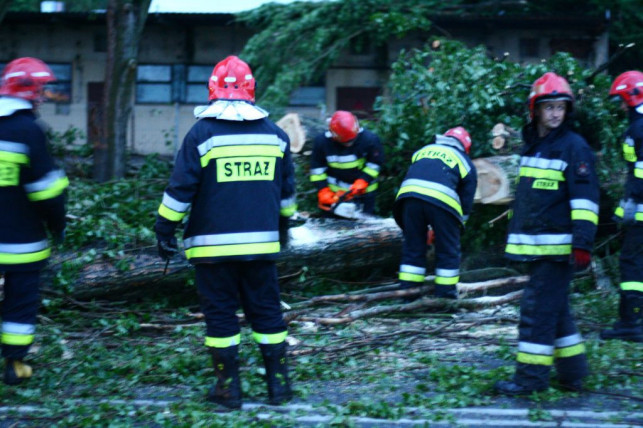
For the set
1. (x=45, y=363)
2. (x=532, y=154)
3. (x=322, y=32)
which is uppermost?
(x=322, y=32)

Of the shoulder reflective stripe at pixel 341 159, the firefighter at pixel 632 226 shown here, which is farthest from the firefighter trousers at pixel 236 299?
the shoulder reflective stripe at pixel 341 159

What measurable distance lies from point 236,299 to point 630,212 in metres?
3.09

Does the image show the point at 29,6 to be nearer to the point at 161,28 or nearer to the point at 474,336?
the point at 161,28

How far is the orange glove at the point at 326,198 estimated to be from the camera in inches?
314

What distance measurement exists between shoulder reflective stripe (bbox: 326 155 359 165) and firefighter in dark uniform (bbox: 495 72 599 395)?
375cm

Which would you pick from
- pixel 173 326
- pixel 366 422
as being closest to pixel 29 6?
pixel 173 326

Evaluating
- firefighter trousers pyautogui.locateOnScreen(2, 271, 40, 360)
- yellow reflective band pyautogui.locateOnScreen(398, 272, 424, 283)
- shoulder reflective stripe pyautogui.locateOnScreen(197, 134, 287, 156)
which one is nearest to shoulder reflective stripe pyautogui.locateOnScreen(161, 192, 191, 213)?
shoulder reflective stripe pyautogui.locateOnScreen(197, 134, 287, 156)

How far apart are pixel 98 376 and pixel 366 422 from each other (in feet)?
6.01

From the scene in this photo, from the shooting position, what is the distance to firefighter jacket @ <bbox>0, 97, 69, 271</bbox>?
4.55 metres

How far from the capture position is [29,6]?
1731 centimetres

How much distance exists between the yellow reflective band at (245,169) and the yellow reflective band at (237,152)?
0.07 ft

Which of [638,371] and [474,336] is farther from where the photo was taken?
[474,336]

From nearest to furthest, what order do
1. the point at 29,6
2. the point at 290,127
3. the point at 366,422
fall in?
1. the point at 366,422
2. the point at 290,127
3. the point at 29,6

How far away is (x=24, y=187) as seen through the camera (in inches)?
182
